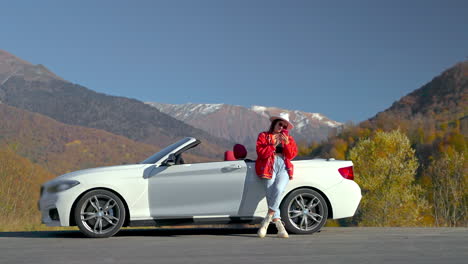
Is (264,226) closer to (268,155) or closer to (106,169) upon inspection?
(268,155)

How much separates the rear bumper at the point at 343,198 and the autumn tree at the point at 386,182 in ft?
174

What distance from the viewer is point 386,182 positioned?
210ft

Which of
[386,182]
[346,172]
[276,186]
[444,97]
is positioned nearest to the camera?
[276,186]

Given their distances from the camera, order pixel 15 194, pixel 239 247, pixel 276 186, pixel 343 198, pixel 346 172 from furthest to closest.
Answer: pixel 15 194
pixel 346 172
pixel 343 198
pixel 276 186
pixel 239 247

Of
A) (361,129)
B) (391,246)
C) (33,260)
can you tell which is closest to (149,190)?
(33,260)

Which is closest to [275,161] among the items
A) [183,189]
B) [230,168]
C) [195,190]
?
[230,168]

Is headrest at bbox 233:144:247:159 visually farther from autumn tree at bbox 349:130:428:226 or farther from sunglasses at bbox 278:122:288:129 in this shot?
autumn tree at bbox 349:130:428:226

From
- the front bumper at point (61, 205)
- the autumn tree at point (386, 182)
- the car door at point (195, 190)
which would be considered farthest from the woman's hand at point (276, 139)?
the autumn tree at point (386, 182)

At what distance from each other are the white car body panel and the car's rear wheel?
115 millimetres

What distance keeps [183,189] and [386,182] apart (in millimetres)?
57331

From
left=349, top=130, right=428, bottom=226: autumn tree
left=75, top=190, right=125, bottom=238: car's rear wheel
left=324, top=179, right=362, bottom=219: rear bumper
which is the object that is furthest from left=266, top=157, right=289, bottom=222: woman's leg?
A: left=349, top=130, right=428, bottom=226: autumn tree

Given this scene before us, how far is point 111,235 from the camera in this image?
909 centimetres

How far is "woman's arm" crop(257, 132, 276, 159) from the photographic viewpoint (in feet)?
29.6

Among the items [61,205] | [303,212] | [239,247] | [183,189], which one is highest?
[183,189]
